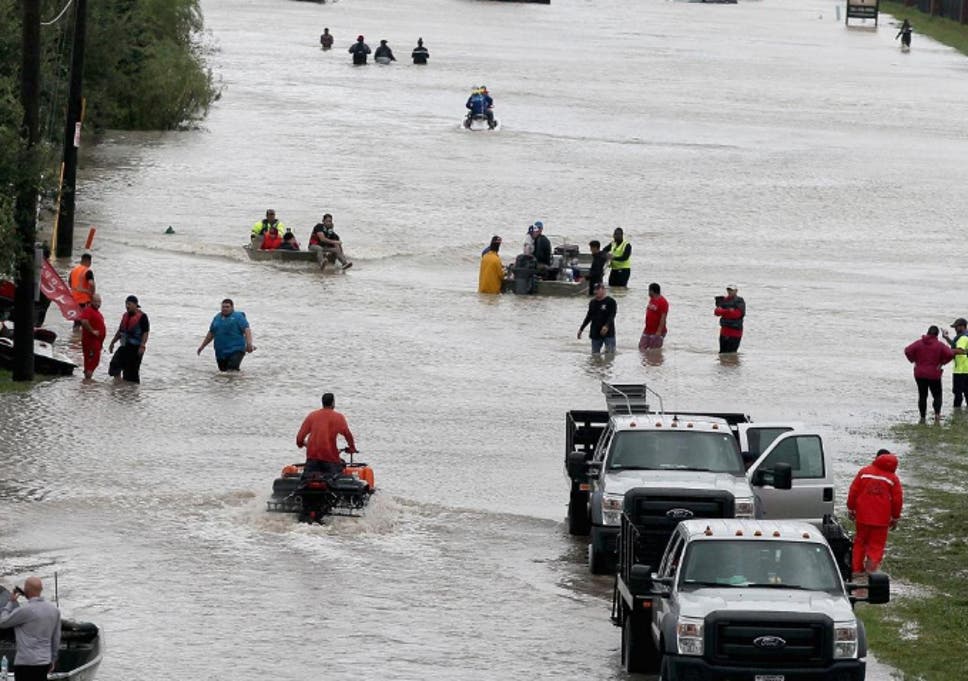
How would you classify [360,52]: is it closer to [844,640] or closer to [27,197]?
[27,197]

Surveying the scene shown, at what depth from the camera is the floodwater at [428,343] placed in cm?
2008

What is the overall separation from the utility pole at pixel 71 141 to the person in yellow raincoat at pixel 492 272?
8.38m

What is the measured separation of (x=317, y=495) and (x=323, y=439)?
24.5 inches

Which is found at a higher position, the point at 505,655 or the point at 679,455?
the point at 679,455

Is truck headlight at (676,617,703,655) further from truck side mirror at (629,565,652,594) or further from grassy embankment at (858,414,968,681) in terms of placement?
grassy embankment at (858,414,968,681)

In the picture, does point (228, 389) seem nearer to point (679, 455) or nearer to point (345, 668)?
point (679, 455)

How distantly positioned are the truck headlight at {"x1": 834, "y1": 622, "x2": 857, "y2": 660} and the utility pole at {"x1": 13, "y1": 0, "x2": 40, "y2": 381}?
17378mm

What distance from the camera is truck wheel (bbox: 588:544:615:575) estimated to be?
21422 mm

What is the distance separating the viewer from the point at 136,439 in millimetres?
27672

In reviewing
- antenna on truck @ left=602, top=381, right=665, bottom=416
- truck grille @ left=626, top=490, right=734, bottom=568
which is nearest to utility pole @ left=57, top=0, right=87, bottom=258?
antenna on truck @ left=602, top=381, right=665, bottom=416

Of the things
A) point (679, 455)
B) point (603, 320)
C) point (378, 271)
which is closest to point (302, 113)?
point (378, 271)

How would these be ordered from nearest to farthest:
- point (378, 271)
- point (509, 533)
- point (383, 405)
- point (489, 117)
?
point (509, 533) → point (383, 405) → point (378, 271) → point (489, 117)

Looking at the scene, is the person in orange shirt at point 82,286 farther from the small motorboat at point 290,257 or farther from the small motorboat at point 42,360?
the small motorboat at point 290,257

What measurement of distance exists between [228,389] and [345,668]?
14.0 meters
